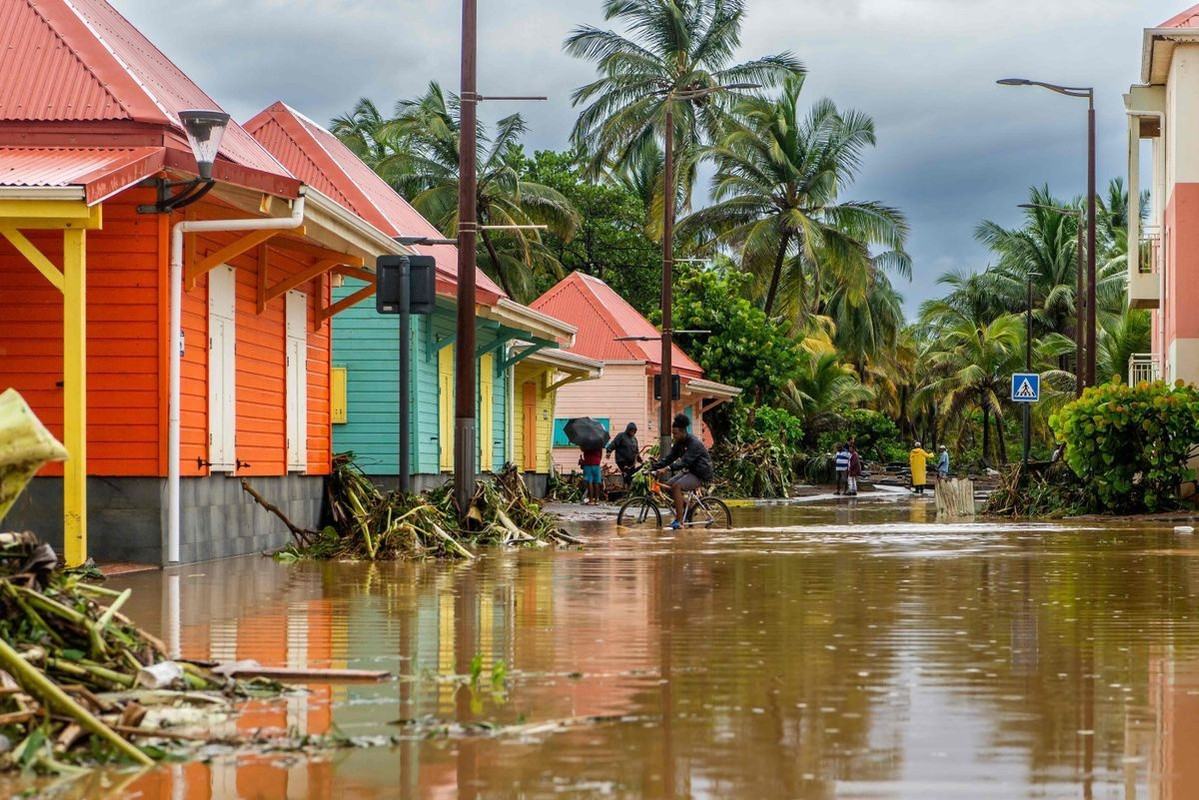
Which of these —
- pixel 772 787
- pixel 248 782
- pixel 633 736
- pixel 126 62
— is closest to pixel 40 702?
pixel 248 782

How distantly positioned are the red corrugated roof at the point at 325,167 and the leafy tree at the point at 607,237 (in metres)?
34.1

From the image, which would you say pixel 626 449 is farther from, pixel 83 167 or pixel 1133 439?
pixel 83 167

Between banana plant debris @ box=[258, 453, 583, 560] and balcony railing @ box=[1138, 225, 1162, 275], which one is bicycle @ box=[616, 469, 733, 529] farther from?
balcony railing @ box=[1138, 225, 1162, 275]

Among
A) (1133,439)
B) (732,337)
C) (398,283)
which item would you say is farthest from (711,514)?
(732,337)

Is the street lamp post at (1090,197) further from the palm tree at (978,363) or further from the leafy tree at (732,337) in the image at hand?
the palm tree at (978,363)

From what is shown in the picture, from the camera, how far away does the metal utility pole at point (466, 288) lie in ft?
67.5

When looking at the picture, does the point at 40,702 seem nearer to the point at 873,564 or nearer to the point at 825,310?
the point at 873,564

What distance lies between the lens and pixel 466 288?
20.9 metres

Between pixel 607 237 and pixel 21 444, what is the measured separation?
57113mm

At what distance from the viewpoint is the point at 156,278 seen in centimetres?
1576

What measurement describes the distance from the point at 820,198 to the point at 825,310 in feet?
55.8

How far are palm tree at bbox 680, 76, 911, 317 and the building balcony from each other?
A: 15602 mm

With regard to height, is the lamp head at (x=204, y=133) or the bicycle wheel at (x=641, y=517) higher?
the lamp head at (x=204, y=133)

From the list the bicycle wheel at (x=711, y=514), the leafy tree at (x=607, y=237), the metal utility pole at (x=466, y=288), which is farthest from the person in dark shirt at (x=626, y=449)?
the leafy tree at (x=607, y=237)
